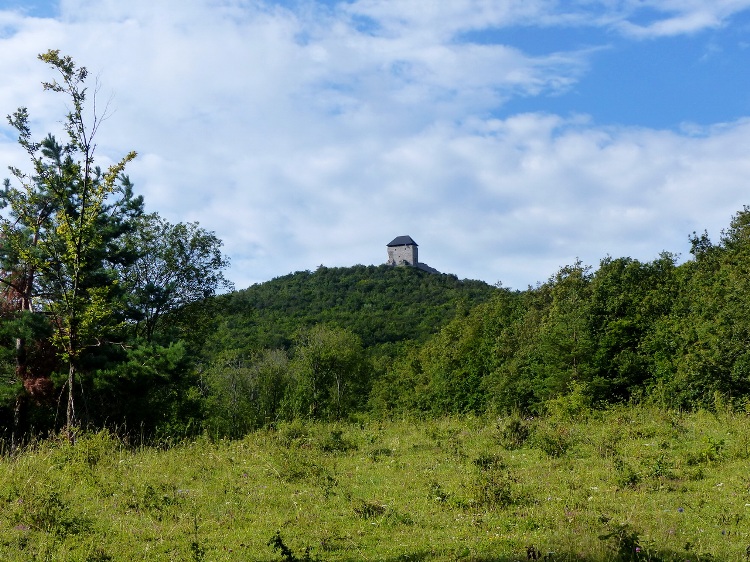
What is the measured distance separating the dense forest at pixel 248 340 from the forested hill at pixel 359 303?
102 centimetres

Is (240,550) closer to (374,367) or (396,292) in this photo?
(374,367)

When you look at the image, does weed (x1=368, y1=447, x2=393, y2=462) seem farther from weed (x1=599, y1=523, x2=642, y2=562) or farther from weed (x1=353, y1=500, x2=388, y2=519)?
weed (x1=599, y1=523, x2=642, y2=562)

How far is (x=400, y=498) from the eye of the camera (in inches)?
331

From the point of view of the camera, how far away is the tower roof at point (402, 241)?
6447 inches

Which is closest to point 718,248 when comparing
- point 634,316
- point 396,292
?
point 634,316

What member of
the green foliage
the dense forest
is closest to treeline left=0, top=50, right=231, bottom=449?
the dense forest

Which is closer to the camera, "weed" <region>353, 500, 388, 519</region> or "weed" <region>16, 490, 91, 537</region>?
"weed" <region>16, 490, 91, 537</region>

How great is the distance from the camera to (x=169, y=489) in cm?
883

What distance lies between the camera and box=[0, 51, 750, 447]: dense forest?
12922mm

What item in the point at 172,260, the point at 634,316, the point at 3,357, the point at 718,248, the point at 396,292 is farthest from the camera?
the point at 396,292

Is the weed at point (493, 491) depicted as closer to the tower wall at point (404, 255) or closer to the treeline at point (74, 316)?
the treeline at point (74, 316)

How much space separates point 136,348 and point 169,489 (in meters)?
9.48

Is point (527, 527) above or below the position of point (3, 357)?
below

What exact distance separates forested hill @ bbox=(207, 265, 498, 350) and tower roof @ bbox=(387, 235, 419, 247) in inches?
1807
